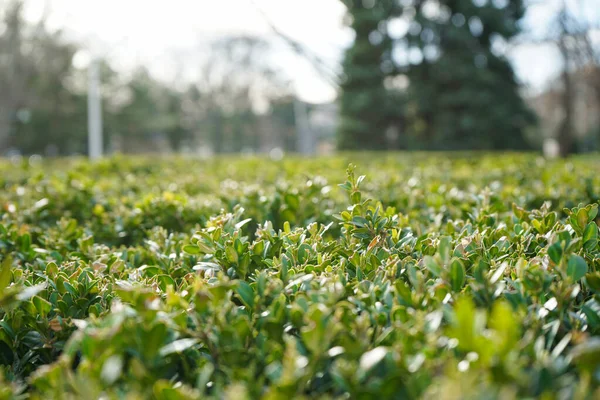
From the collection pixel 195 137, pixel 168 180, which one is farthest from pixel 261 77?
pixel 168 180

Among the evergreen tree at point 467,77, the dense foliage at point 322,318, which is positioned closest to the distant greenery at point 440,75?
the evergreen tree at point 467,77

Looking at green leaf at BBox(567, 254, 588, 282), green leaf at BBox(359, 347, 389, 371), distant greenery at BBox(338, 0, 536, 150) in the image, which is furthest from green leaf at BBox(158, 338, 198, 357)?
distant greenery at BBox(338, 0, 536, 150)

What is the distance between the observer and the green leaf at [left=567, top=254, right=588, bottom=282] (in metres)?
1.25

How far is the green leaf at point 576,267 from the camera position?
4.10 feet

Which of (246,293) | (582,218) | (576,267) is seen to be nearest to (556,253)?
(576,267)

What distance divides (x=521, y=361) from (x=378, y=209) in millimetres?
874

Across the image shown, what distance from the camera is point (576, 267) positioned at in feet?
4.13

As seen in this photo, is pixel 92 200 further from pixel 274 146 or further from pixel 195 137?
pixel 274 146

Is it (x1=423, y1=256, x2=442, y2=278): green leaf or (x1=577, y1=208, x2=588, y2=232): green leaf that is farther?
(x1=577, y1=208, x2=588, y2=232): green leaf

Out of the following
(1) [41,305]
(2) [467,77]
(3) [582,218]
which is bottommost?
(1) [41,305]

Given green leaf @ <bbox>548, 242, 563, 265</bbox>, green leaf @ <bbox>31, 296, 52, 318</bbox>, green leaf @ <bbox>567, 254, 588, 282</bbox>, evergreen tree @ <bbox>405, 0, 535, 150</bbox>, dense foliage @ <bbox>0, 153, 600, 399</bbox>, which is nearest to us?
dense foliage @ <bbox>0, 153, 600, 399</bbox>

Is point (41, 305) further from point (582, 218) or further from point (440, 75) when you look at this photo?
point (440, 75)

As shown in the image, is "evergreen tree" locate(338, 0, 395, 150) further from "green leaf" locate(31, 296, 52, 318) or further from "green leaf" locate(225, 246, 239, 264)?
"green leaf" locate(31, 296, 52, 318)

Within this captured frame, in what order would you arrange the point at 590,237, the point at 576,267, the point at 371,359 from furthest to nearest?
the point at 590,237 < the point at 576,267 < the point at 371,359
